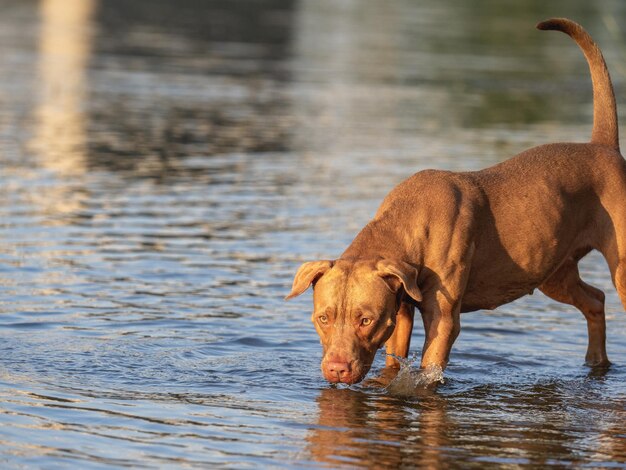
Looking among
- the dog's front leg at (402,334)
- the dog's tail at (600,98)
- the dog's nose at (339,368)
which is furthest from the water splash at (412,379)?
the dog's tail at (600,98)

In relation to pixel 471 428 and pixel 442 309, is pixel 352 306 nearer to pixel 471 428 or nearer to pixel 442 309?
pixel 442 309

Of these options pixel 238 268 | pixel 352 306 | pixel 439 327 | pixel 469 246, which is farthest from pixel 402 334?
pixel 238 268

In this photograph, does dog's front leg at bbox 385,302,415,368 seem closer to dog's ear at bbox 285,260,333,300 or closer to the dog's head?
the dog's head

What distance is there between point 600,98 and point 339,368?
3.19 metres

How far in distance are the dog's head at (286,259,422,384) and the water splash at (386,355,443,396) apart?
67 centimetres

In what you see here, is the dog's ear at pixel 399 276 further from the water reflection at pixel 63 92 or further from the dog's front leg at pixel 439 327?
the water reflection at pixel 63 92

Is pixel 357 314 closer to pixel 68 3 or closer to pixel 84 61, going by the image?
pixel 84 61

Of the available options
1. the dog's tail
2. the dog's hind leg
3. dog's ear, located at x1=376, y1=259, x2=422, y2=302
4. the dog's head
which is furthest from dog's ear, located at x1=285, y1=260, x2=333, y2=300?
the dog's tail

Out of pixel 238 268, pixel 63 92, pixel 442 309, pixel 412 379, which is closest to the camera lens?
pixel 442 309

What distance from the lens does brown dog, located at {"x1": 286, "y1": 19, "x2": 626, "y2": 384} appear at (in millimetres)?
7457

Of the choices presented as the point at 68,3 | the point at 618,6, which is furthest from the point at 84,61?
the point at 618,6

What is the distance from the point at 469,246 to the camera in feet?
26.3

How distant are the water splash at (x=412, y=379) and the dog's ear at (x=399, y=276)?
0.69 meters

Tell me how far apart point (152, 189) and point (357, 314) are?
827 cm
